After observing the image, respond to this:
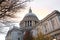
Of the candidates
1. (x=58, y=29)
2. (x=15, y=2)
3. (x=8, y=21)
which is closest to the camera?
(x=15, y=2)

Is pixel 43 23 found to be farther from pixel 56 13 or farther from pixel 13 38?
pixel 13 38

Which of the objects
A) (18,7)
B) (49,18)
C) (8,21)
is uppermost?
(49,18)

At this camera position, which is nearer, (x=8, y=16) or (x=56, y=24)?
(x=8, y=16)

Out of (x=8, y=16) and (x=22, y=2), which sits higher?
(x=22, y=2)

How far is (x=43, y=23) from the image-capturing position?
120 feet

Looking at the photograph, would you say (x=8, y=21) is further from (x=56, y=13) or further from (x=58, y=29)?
(x=56, y=13)

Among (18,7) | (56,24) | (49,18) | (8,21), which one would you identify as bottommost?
(8,21)

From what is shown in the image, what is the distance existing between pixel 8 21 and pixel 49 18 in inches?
932

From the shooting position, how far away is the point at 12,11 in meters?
9.86

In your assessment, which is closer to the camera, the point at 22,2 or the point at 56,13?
the point at 22,2

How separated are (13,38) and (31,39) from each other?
1658 centimetres

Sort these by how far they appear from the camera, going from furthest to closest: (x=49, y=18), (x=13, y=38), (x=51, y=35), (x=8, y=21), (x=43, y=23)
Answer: (x=13, y=38) < (x=43, y=23) < (x=49, y=18) < (x=51, y=35) < (x=8, y=21)

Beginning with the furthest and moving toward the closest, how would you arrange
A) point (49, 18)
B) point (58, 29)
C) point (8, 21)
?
1. point (49, 18)
2. point (58, 29)
3. point (8, 21)

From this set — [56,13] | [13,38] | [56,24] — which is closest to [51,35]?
[56,24]
